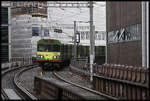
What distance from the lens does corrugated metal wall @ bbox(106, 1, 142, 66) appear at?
19.3 m

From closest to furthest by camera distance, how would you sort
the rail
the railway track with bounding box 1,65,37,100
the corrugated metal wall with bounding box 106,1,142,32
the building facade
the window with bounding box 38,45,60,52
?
the rail, the railway track with bounding box 1,65,37,100, the corrugated metal wall with bounding box 106,1,142,32, the window with bounding box 38,45,60,52, the building facade

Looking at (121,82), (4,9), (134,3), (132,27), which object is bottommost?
(121,82)

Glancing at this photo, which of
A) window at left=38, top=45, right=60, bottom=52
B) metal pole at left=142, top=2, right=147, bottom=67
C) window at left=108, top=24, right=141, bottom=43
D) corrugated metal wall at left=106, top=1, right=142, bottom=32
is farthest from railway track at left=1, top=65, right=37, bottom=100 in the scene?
corrugated metal wall at left=106, top=1, right=142, bottom=32

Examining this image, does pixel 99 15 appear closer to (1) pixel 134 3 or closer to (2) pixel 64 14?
(2) pixel 64 14

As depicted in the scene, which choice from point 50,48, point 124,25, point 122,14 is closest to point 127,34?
point 124,25

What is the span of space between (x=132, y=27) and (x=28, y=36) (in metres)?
32.3

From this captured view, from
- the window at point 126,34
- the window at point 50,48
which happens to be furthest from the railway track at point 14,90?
the window at point 126,34

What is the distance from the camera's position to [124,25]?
21.6 meters

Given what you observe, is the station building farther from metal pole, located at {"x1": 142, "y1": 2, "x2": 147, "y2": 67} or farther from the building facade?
the building facade

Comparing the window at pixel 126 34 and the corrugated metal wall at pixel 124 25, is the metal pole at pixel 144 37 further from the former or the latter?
the window at pixel 126 34

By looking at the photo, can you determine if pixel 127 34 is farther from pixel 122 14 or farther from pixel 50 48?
pixel 50 48

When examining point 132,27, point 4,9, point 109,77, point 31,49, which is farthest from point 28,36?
point 109,77

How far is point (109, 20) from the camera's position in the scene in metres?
24.8

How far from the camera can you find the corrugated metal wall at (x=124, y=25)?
19291 mm
